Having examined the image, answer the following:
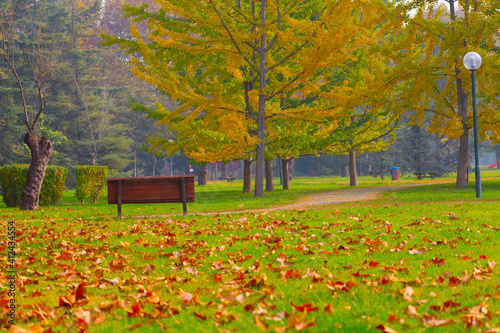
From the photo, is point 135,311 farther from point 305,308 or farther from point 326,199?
point 326,199

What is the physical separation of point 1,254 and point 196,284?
3157mm

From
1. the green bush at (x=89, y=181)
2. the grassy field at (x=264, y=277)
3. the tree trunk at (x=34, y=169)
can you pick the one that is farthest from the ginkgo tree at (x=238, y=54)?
the grassy field at (x=264, y=277)

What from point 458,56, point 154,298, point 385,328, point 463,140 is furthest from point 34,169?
point 463,140

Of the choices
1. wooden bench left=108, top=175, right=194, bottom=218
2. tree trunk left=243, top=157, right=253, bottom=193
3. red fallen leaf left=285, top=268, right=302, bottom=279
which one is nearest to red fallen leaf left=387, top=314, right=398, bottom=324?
red fallen leaf left=285, top=268, right=302, bottom=279

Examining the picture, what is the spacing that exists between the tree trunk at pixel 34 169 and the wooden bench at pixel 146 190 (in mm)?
5094

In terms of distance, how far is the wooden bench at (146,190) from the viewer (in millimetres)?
9924

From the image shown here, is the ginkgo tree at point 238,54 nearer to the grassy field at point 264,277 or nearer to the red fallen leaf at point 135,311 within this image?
the grassy field at point 264,277

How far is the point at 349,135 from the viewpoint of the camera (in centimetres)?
1920

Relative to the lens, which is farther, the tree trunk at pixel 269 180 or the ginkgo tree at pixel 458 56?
the tree trunk at pixel 269 180

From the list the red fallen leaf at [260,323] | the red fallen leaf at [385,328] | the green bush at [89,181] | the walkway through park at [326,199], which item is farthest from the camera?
the green bush at [89,181]

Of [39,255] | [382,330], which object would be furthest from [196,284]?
[39,255]

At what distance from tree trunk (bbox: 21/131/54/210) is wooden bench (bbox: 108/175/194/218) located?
5.09 m

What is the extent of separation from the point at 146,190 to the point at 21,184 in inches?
306

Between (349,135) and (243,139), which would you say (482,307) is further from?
(349,135)
